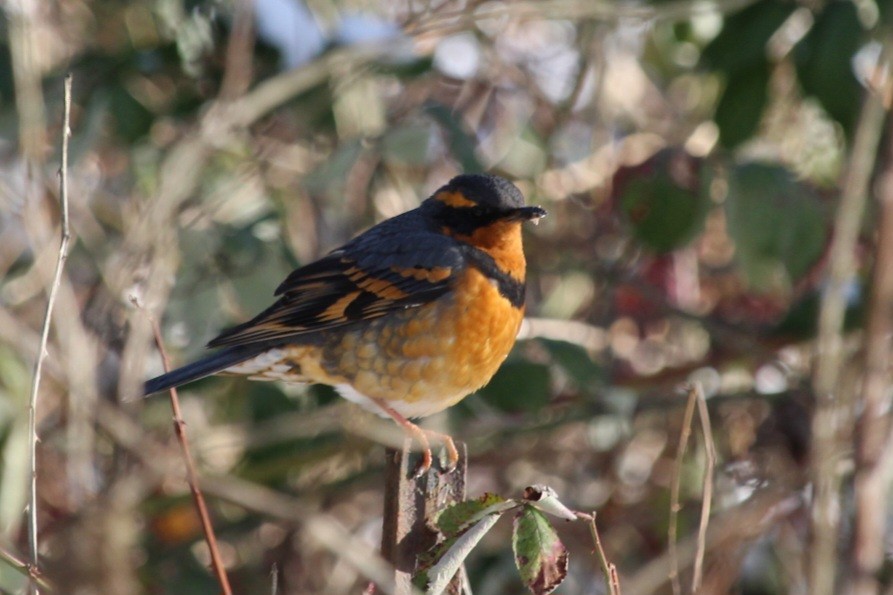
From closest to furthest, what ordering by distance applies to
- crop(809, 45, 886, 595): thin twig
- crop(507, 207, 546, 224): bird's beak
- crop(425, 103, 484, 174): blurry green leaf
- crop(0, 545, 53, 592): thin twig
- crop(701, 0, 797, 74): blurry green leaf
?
crop(0, 545, 53, 592): thin twig, crop(809, 45, 886, 595): thin twig, crop(507, 207, 546, 224): bird's beak, crop(425, 103, 484, 174): blurry green leaf, crop(701, 0, 797, 74): blurry green leaf

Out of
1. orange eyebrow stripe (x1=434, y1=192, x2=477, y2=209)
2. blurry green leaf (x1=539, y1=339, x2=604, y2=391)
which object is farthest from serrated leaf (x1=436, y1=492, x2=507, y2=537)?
blurry green leaf (x1=539, y1=339, x2=604, y2=391)

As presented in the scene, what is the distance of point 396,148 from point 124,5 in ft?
6.27

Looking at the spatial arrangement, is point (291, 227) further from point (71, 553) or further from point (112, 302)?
point (71, 553)

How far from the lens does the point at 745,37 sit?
5.02 meters

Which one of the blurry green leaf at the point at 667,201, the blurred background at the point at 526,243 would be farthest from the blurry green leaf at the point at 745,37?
the blurry green leaf at the point at 667,201

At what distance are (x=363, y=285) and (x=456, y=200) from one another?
18.3 inches

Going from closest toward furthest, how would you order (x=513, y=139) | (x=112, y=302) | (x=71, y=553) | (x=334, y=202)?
(x=71, y=553), (x=112, y=302), (x=513, y=139), (x=334, y=202)

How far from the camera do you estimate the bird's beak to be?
14.2 ft

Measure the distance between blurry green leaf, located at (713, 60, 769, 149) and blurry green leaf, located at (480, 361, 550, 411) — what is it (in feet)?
3.95

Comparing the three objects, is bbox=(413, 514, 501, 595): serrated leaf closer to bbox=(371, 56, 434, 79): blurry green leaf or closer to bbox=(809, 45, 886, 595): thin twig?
bbox=(809, 45, 886, 595): thin twig

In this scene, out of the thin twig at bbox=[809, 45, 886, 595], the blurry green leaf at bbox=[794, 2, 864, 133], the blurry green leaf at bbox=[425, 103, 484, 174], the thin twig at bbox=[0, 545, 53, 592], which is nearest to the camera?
the thin twig at bbox=[0, 545, 53, 592]

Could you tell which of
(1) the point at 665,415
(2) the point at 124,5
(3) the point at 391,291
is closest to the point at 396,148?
(3) the point at 391,291

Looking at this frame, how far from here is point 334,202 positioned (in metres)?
5.88

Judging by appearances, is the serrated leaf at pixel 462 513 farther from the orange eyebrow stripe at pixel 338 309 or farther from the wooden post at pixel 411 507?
the orange eyebrow stripe at pixel 338 309
